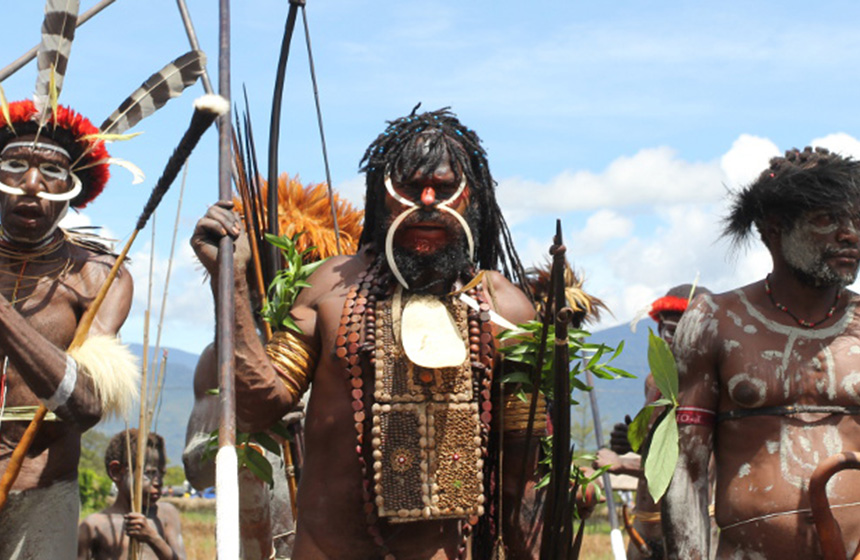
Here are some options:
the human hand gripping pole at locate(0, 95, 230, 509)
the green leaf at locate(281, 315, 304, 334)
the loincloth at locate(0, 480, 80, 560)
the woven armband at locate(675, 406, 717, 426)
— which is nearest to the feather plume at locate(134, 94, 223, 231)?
the human hand gripping pole at locate(0, 95, 230, 509)

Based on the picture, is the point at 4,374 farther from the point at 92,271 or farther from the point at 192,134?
the point at 192,134

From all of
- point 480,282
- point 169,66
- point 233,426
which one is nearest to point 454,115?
point 480,282

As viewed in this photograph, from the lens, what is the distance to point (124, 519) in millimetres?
7750

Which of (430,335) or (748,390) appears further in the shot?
(748,390)

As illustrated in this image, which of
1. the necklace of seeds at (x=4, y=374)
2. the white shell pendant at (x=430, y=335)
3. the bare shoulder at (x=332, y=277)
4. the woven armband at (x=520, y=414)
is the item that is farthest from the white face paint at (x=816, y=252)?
the necklace of seeds at (x=4, y=374)

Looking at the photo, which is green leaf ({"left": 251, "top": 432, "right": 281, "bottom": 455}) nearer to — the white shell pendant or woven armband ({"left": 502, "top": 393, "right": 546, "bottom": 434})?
the white shell pendant

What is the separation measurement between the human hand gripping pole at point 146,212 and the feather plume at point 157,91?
Answer: 414mm

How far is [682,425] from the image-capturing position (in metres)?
5.05

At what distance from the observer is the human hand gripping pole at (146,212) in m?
3.95

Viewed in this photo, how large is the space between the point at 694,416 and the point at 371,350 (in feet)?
4.23

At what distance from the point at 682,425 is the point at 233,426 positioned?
1.98 m

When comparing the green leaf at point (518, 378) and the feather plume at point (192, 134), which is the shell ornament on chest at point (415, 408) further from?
the feather plume at point (192, 134)

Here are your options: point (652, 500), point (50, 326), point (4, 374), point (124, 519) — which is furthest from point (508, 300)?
point (652, 500)

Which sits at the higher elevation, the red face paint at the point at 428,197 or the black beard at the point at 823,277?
the red face paint at the point at 428,197
